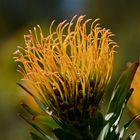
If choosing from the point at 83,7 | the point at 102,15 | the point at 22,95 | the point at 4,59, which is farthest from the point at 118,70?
the point at 83,7

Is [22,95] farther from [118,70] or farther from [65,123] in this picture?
[118,70]

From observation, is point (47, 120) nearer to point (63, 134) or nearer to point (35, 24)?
point (63, 134)

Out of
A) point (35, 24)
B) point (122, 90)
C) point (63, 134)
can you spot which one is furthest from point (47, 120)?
point (35, 24)

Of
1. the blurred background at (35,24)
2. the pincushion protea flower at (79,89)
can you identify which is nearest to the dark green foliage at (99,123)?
the pincushion protea flower at (79,89)

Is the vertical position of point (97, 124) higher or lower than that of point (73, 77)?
lower

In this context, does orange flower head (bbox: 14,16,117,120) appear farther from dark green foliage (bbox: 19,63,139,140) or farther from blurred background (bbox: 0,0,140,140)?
blurred background (bbox: 0,0,140,140)

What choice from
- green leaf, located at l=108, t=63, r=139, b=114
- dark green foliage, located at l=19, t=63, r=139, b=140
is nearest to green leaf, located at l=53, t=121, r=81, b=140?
dark green foliage, located at l=19, t=63, r=139, b=140
